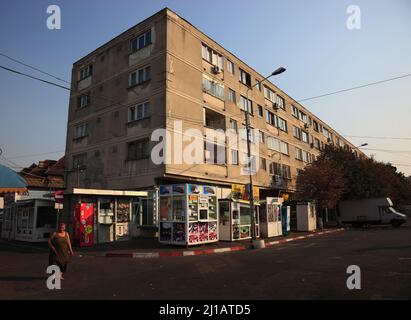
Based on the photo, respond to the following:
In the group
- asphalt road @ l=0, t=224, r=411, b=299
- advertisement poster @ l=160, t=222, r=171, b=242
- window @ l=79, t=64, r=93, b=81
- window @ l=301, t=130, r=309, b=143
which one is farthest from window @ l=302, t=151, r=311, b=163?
asphalt road @ l=0, t=224, r=411, b=299

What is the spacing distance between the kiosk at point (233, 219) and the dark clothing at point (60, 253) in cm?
1157

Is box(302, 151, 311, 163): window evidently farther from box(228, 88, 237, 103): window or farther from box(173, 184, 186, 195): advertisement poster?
box(173, 184, 186, 195): advertisement poster

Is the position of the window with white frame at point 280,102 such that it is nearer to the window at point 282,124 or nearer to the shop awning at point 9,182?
the window at point 282,124

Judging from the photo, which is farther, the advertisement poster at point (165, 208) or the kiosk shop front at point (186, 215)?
the advertisement poster at point (165, 208)

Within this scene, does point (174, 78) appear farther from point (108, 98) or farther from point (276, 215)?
point (276, 215)

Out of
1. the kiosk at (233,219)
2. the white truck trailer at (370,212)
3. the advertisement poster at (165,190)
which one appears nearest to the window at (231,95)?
the kiosk at (233,219)

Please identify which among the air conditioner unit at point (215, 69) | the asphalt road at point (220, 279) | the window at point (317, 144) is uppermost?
the air conditioner unit at point (215, 69)

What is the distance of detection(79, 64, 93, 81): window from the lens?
31.7 metres

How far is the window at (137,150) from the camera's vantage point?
25000 mm

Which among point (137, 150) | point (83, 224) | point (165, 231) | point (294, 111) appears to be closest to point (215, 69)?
point (137, 150)

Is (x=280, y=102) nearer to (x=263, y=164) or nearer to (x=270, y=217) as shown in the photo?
(x=263, y=164)
